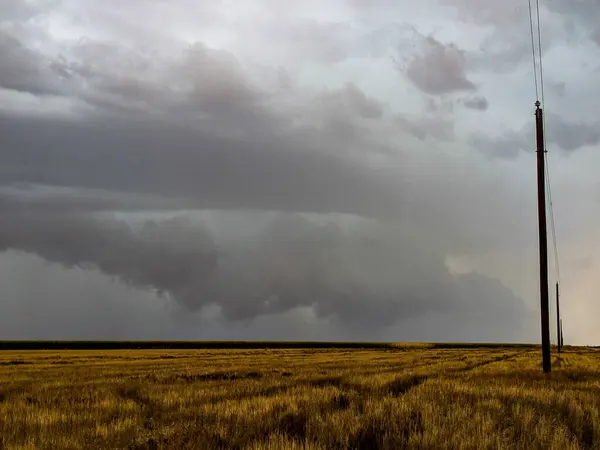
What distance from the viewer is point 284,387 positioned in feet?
63.1

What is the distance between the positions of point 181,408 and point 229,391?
4023 millimetres

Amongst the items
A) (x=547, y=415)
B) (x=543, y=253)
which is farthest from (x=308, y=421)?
(x=543, y=253)

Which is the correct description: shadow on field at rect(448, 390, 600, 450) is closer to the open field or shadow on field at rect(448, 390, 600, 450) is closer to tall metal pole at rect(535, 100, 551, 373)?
the open field

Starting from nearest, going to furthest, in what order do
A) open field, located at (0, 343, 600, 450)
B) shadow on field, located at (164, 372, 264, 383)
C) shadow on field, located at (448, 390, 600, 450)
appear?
open field, located at (0, 343, 600, 450)
shadow on field, located at (448, 390, 600, 450)
shadow on field, located at (164, 372, 264, 383)

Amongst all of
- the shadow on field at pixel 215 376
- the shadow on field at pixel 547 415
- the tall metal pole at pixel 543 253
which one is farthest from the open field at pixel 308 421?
the tall metal pole at pixel 543 253

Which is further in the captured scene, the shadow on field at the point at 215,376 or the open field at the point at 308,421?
the shadow on field at the point at 215,376

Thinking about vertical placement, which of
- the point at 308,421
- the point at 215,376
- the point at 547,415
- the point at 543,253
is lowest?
the point at 215,376

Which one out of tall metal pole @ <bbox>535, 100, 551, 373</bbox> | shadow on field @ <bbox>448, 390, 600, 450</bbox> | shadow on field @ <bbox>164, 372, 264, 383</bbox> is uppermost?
tall metal pole @ <bbox>535, 100, 551, 373</bbox>

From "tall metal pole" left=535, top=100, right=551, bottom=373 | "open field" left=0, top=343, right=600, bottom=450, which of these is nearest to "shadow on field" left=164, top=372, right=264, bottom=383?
"open field" left=0, top=343, right=600, bottom=450

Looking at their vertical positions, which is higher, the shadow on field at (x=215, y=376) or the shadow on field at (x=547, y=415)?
the shadow on field at (x=547, y=415)

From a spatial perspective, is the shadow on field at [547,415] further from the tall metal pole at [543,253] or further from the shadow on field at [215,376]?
the shadow on field at [215,376]

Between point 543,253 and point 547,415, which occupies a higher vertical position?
point 543,253

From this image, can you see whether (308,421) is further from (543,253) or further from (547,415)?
(543,253)

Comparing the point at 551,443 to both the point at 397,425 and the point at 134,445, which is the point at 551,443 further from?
the point at 134,445
